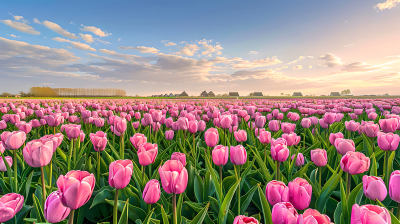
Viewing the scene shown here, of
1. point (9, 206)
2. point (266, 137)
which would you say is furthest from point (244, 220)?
point (266, 137)

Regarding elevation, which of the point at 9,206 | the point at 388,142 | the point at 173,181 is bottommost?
the point at 9,206

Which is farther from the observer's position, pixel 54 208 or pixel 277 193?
pixel 277 193

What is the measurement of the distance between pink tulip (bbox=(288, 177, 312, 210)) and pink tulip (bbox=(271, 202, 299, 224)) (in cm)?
24

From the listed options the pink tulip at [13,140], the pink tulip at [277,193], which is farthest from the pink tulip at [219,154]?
the pink tulip at [13,140]

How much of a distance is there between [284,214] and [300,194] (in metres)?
0.33

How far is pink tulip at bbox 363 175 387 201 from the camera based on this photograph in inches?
49.7

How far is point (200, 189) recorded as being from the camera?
193 centimetres

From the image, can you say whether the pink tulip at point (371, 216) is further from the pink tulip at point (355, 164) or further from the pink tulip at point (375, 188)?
the pink tulip at point (355, 164)

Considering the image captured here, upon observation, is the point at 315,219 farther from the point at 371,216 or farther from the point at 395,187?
the point at 395,187

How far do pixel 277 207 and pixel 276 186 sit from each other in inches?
10.8

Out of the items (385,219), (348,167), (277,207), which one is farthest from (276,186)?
(348,167)

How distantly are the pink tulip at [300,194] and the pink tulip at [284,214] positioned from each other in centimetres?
24

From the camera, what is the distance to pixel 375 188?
1277 mm

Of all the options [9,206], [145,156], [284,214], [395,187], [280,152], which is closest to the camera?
[284,214]
